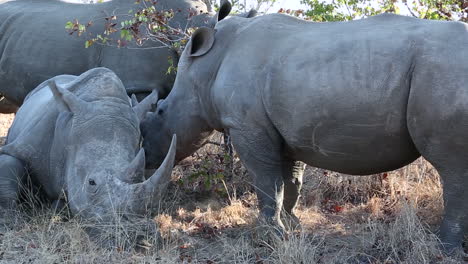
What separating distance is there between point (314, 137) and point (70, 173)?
5.91 ft

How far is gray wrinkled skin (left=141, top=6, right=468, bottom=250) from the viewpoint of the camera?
200 inches

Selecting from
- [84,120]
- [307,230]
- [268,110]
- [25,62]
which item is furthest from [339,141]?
[25,62]

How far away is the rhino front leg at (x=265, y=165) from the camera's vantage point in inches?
230

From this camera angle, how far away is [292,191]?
21.7 ft

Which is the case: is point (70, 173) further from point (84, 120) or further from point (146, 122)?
point (146, 122)

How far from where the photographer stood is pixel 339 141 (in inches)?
215

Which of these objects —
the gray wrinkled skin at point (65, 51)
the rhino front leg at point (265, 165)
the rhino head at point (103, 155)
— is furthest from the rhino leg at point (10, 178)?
the gray wrinkled skin at point (65, 51)

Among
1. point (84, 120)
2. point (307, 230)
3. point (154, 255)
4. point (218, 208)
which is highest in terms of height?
point (84, 120)

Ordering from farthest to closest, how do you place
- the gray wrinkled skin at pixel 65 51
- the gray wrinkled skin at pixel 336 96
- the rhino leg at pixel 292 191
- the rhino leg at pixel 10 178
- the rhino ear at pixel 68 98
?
the gray wrinkled skin at pixel 65 51 < the rhino leg at pixel 292 191 < the rhino leg at pixel 10 178 < the rhino ear at pixel 68 98 < the gray wrinkled skin at pixel 336 96

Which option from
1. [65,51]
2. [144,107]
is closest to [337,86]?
[144,107]

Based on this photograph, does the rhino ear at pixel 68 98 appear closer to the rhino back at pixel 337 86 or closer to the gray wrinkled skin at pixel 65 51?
the rhino back at pixel 337 86

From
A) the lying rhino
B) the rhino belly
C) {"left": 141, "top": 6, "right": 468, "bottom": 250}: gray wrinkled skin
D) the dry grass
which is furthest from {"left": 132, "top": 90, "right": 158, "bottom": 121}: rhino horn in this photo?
the rhino belly

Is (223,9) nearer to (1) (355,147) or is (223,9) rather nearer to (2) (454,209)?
(1) (355,147)

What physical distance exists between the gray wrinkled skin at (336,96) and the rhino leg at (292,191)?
0.21ft
